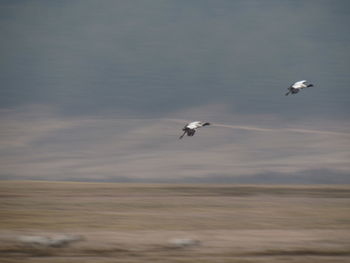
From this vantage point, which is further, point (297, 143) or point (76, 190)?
point (297, 143)

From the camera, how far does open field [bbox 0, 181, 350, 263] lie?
23266 mm

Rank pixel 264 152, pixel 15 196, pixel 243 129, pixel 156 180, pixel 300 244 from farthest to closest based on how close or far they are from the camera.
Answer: pixel 243 129, pixel 264 152, pixel 156 180, pixel 15 196, pixel 300 244

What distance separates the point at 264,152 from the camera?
6706 centimetres

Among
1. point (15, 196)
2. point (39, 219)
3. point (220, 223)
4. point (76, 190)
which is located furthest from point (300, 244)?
point (76, 190)

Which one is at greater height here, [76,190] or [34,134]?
[34,134]

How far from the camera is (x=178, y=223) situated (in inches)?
1227

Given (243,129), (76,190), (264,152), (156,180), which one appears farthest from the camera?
(243,129)

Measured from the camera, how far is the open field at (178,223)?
23266 millimetres

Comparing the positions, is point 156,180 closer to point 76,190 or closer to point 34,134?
point 76,190

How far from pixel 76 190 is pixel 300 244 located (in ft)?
86.7

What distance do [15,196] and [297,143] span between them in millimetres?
34184

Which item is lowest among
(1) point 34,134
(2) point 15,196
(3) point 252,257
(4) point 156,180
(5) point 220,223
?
(3) point 252,257

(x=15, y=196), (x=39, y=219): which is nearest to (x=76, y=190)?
(x=15, y=196)

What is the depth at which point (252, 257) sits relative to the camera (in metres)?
23.3
